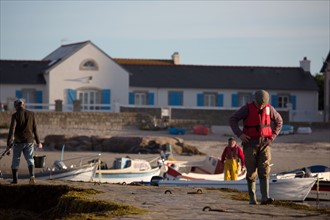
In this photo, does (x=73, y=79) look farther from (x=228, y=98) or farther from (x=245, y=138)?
(x=245, y=138)

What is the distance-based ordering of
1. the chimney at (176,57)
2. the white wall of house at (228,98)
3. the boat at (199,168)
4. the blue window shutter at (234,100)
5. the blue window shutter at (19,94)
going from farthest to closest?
the chimney at (176,57) → the blue window shutter at (234,100) → the white wall of house at (228,98) → the blue window shutter at (19,94) → the boat at (199,168)

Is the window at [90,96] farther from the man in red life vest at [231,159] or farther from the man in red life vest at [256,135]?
the man in red life vest at [256,135]

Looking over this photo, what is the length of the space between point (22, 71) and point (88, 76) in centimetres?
449

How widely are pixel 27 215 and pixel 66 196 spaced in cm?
120

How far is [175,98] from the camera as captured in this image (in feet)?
198

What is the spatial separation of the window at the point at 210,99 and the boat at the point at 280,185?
3870 cm

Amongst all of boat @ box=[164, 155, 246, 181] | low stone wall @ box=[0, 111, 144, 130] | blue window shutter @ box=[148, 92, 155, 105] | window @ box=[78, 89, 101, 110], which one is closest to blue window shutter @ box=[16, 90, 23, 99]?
window @ box=[78, 89, 101, 110]

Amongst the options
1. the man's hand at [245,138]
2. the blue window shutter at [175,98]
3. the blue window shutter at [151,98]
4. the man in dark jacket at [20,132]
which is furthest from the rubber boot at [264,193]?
the blue window shutter at [151,98]

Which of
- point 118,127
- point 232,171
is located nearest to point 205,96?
point 118,127

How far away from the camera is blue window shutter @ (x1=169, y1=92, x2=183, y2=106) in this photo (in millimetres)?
60375

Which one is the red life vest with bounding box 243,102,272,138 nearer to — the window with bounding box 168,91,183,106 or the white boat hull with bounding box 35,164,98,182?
the white boat hull with bounding box 35,164,98,182

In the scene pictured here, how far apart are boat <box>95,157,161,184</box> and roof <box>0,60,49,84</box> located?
3033 centimetres

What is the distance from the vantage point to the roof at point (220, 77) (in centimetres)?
6097

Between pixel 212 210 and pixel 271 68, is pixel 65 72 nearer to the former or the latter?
pixel 271 68
